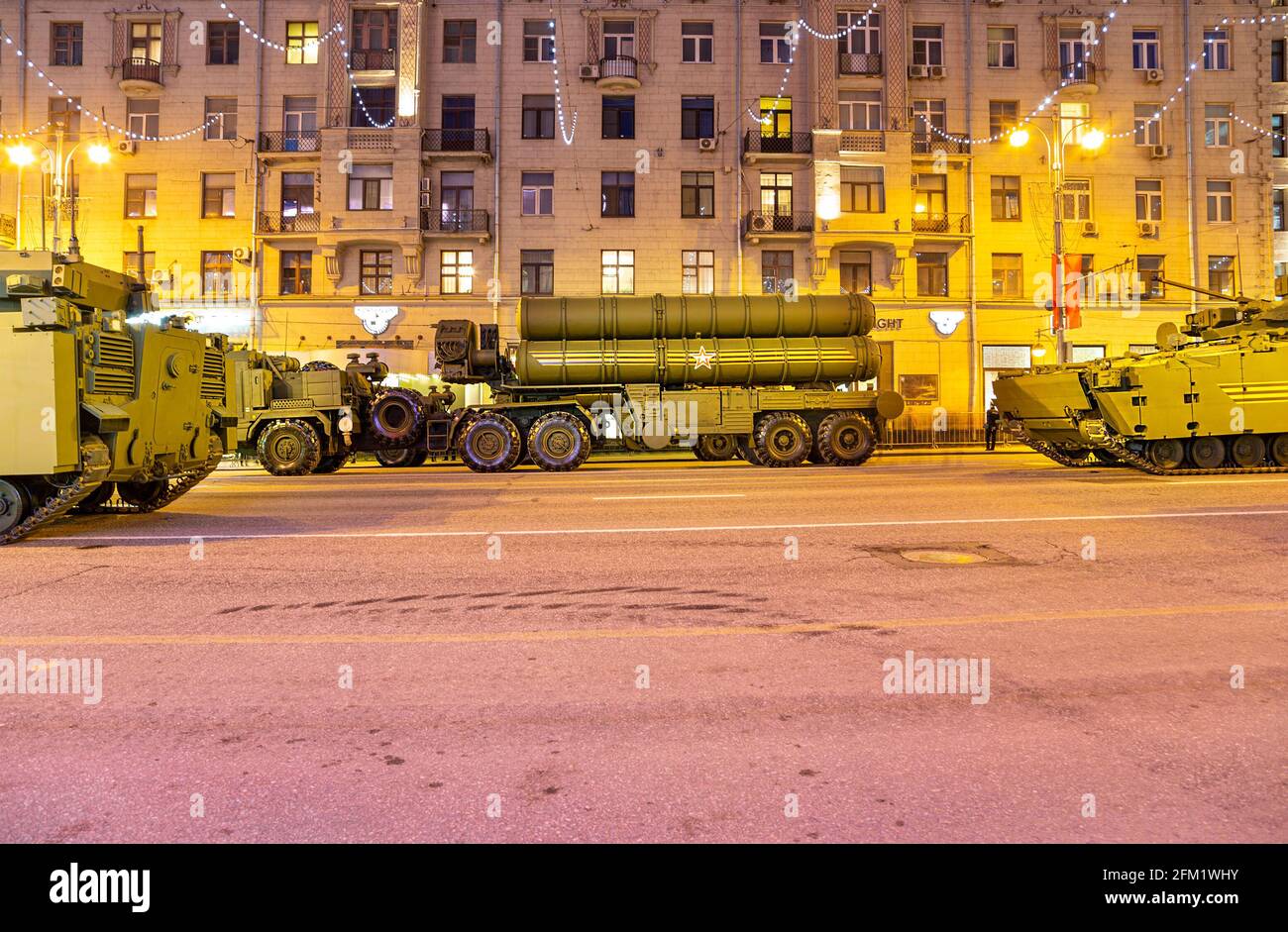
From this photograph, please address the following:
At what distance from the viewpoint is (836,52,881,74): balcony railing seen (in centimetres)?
3497

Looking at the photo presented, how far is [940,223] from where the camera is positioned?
35.5 meters

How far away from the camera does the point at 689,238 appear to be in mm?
35156

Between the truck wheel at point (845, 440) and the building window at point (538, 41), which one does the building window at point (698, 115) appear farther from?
the truck wheel at point (845, 440)

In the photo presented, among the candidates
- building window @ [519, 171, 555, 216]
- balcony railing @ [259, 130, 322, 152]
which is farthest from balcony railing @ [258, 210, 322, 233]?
building window @ [519, 171, 555, 216]

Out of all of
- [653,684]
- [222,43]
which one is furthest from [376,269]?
[653,684]

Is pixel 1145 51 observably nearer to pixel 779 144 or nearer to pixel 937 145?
pixel 937 145

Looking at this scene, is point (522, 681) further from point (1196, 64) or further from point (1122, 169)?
point (1196, 64)

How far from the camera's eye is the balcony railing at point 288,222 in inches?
1359

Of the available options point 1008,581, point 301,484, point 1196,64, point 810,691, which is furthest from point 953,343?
A: point 810,691

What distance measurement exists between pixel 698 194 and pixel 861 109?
7630mm

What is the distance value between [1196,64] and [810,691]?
43.6 meters

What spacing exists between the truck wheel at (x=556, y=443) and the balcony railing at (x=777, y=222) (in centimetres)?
1765

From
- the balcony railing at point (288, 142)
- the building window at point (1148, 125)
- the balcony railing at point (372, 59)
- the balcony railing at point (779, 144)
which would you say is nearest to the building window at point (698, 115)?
the balcony railing at point (779, 144)

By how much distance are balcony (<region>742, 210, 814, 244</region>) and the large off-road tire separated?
1830 cm
